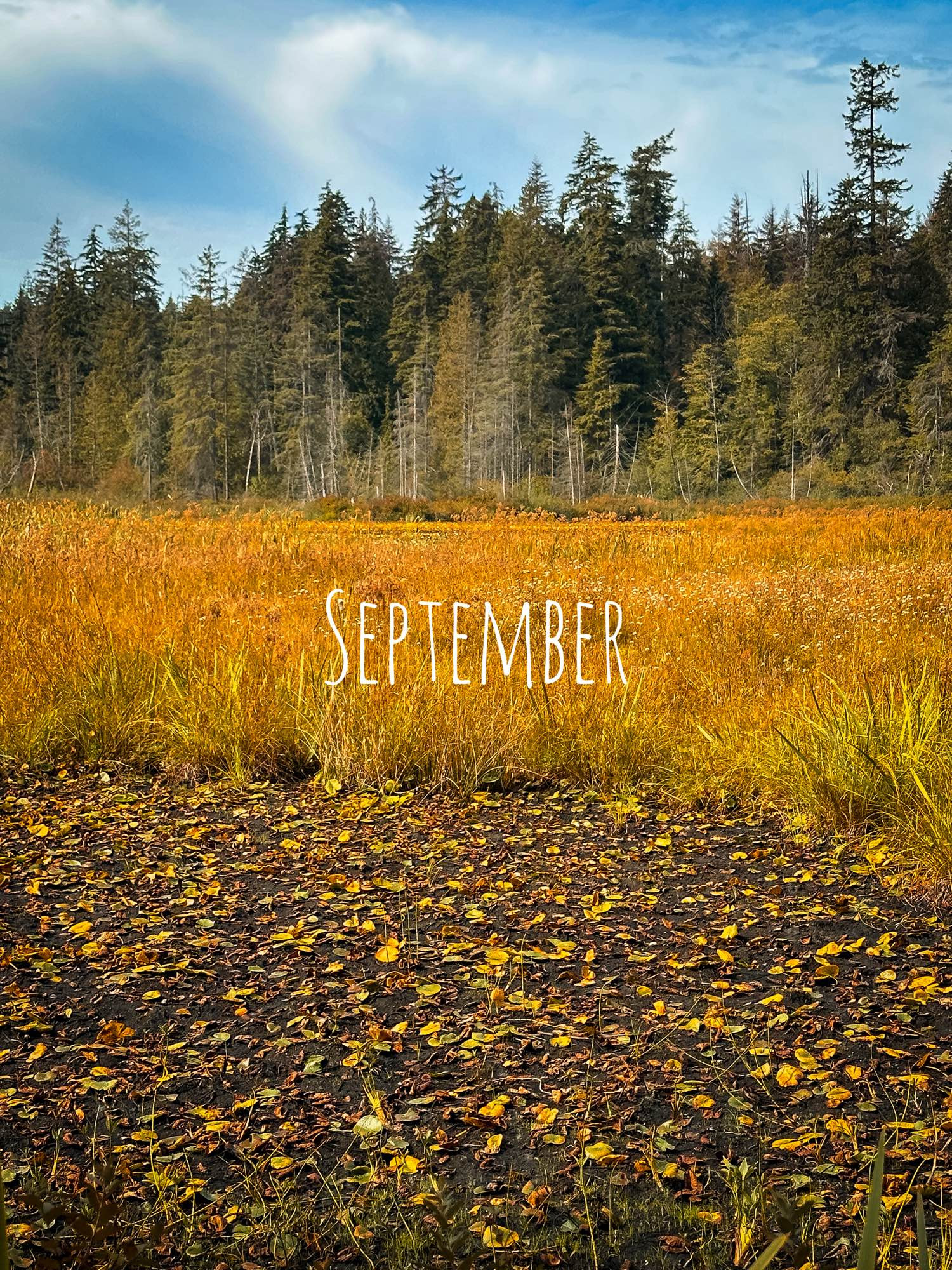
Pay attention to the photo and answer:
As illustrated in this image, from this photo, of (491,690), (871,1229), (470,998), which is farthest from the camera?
(491,690)

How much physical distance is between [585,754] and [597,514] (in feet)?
55.9

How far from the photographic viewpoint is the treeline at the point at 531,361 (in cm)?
3581

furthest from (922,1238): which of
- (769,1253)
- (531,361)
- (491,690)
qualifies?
(531,361)

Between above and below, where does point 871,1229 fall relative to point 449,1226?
above

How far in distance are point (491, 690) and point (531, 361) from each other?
125ft

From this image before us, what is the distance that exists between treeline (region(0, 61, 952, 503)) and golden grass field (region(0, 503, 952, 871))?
26.7 meters

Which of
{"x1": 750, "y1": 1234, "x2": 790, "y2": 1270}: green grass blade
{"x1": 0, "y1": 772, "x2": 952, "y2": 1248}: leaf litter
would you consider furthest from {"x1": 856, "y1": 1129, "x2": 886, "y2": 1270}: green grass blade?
{"x1": 0, "y1": 772, "x2": 952, "y2": 1248}: leaf litter

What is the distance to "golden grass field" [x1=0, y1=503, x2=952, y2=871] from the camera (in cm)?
414

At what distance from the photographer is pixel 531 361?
4144cm

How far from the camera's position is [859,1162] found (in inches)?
81.2

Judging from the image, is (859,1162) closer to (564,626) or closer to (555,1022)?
(555,1022)

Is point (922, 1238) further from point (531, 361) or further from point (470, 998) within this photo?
point (531, 361)

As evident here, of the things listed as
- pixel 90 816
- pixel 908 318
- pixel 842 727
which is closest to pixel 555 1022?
pixel 842 727

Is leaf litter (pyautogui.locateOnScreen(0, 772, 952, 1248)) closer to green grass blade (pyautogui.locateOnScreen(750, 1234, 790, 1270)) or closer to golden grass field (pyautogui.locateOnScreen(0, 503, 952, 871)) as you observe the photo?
golden grass field (pyautogui.locateOnScreen(0, 503, 952, 871))
